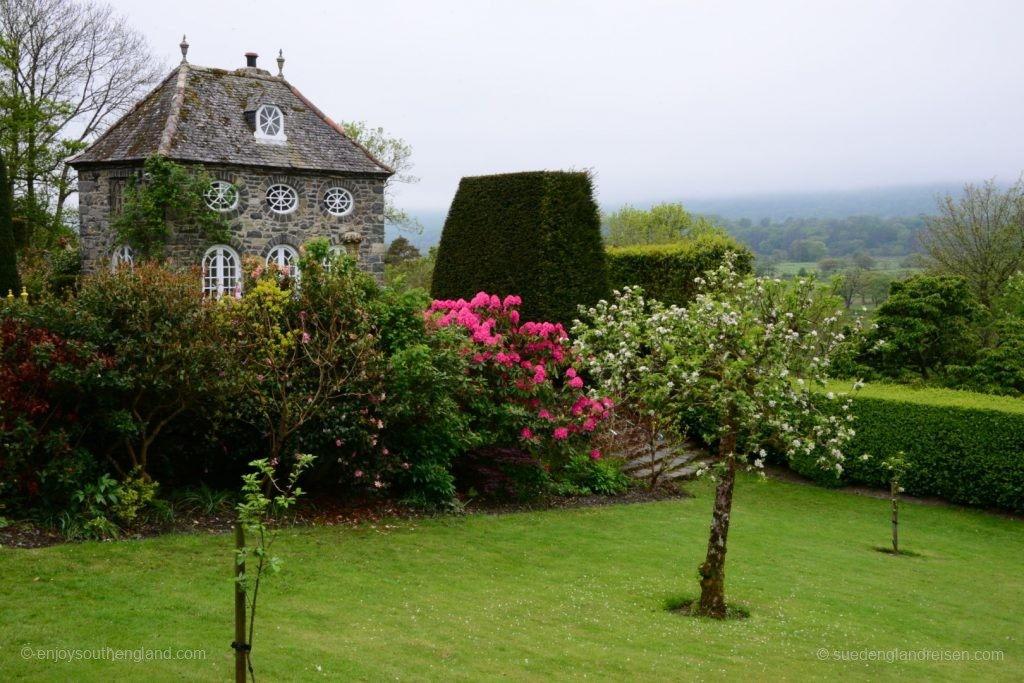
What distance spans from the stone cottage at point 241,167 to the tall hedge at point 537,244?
5.31m

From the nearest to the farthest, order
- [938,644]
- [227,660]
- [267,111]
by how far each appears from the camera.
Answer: [227,660]
[938,644]
[267,111]

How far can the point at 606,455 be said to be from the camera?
58.9 feet

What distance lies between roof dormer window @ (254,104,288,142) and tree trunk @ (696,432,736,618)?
720 inches

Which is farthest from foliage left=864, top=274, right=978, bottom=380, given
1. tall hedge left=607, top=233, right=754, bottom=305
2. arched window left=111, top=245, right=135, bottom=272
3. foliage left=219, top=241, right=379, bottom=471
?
arched window left=111, top=245, right=135, bottom=272

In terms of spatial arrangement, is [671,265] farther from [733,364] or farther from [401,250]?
[401,250]

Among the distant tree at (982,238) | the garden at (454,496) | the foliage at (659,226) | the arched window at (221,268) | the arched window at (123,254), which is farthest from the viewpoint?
the foliage at (659,226)

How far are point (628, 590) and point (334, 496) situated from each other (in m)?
5.07

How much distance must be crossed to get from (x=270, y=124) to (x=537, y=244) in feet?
31.7

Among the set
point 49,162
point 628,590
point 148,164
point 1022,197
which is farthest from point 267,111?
point 1022,197

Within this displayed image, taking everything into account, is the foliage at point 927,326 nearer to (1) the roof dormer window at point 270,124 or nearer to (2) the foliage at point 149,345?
(2) the foliage at point 149,345

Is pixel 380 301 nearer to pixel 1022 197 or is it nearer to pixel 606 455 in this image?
pixel 606 455

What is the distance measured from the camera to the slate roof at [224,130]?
2330 cm

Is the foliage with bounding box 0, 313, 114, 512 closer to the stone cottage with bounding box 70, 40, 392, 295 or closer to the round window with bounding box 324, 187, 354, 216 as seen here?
the stone cottage with bounding box 70, 40, 392, 295

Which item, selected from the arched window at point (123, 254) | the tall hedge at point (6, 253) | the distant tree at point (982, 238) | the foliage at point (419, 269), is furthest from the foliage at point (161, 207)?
the distant tree at point (982, 238)
